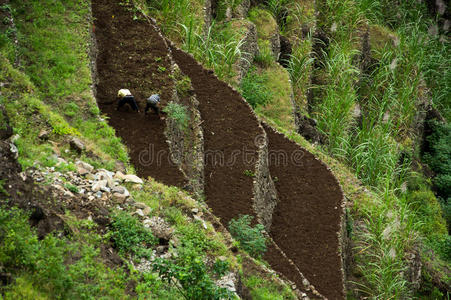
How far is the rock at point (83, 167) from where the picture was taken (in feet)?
25.7

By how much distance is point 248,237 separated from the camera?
991 centimetres

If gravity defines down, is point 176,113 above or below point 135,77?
below

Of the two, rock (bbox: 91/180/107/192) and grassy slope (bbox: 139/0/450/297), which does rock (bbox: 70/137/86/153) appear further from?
grassy slope (bbox: 139/0/450/297)

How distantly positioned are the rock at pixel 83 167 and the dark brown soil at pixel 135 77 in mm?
1917

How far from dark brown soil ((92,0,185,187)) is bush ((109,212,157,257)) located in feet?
8.74

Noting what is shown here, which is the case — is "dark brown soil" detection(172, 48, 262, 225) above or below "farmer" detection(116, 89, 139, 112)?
below

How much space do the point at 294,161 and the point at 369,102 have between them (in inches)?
325

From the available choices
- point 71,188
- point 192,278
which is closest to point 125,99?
point 71,188

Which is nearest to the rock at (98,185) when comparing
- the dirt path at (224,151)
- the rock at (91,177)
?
the rock at (91,177)

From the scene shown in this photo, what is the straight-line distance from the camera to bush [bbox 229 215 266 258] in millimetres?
9766

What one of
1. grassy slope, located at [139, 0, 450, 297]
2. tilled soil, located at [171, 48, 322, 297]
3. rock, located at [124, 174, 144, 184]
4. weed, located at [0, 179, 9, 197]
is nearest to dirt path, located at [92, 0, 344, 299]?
tilled soil, located at [171, 48, 322, 297]

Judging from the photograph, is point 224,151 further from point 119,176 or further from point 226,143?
point 119,176

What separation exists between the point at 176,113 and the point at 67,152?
3.10 metres

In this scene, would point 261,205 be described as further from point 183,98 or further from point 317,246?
point 183,98
